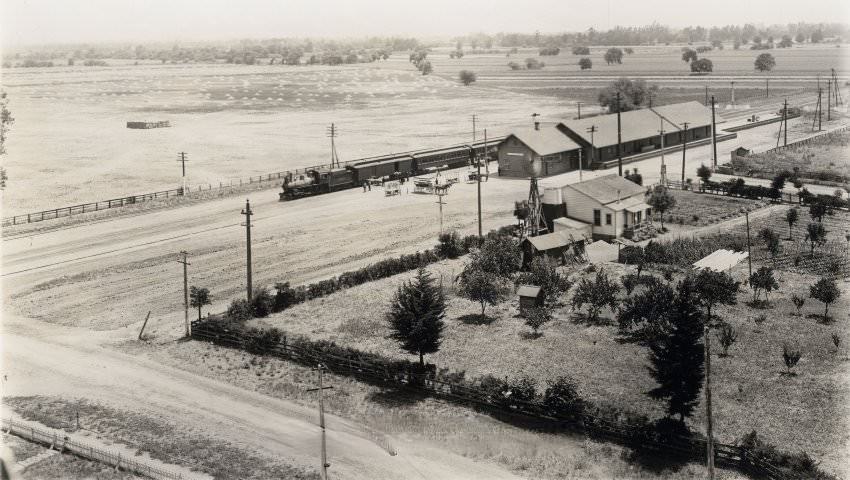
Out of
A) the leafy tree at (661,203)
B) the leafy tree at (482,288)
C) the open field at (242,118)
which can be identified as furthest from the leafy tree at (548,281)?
the open field at (242,118)

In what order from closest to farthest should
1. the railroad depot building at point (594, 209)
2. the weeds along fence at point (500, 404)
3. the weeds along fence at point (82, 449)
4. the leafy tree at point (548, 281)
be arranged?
1. the weeds along fence at point (500, 404)
2. the weeds along fence at point (82, 449)
3. the leafy tree at point (548, 281)
4. the railroad depot building at point (594, 209)

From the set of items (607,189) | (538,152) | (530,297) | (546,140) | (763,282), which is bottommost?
(530,297)

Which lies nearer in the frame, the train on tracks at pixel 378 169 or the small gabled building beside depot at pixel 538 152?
the train on tracks at pixel 378 169

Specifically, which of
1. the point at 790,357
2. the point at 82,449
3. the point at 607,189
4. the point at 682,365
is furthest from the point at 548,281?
the point at 82,449

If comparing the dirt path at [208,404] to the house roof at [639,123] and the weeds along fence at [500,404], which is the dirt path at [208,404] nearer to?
the weeds along fence at [500,404]

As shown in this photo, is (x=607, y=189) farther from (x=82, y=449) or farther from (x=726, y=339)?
(x=82, y=449)

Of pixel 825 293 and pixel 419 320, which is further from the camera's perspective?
pixel 825 293

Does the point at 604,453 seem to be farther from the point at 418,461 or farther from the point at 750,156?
the point at 750,156
